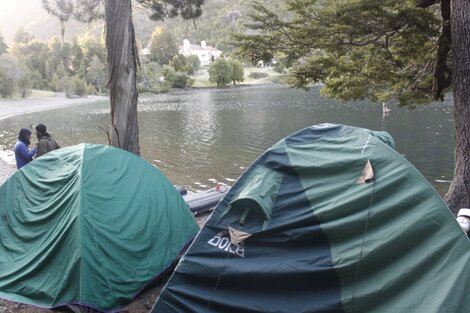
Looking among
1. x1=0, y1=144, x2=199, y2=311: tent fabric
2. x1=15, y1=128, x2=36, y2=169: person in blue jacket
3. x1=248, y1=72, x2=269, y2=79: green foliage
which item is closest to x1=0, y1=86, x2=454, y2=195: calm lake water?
x1=15, y1=128, x2=36, y2=169: person in blue jacket

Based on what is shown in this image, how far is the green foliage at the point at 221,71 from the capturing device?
10012 centimetres

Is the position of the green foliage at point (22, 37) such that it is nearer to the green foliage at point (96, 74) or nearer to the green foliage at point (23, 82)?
the green foliage at point (96, 74)

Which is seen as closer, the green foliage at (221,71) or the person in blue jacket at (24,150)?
the person in blue jacket at (24,150)

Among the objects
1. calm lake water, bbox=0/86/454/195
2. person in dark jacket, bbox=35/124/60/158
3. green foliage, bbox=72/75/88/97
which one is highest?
green foliage, bbox=72/75/88/97

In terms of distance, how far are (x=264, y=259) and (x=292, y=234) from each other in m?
0.31

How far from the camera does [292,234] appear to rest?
3221mm

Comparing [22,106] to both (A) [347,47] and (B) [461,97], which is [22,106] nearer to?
(A) [347,47]

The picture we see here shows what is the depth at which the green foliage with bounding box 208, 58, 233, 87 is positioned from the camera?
100125 mm

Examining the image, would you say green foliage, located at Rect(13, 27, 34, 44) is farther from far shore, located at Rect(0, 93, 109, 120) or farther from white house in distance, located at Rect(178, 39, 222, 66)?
far shore, located at Rect(0, 93, 109, 120)

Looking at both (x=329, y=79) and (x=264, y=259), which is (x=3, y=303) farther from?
(x=329, y=79)

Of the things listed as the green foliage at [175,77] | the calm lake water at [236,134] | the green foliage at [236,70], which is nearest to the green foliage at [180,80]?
the green foliage at [175,77]

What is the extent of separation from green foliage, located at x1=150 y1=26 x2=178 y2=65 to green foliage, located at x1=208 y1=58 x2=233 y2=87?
22.8 m

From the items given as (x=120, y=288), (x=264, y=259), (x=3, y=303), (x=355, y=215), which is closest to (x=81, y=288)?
(x=120, y=288)

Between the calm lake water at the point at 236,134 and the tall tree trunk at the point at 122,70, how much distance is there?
20.7 ft
